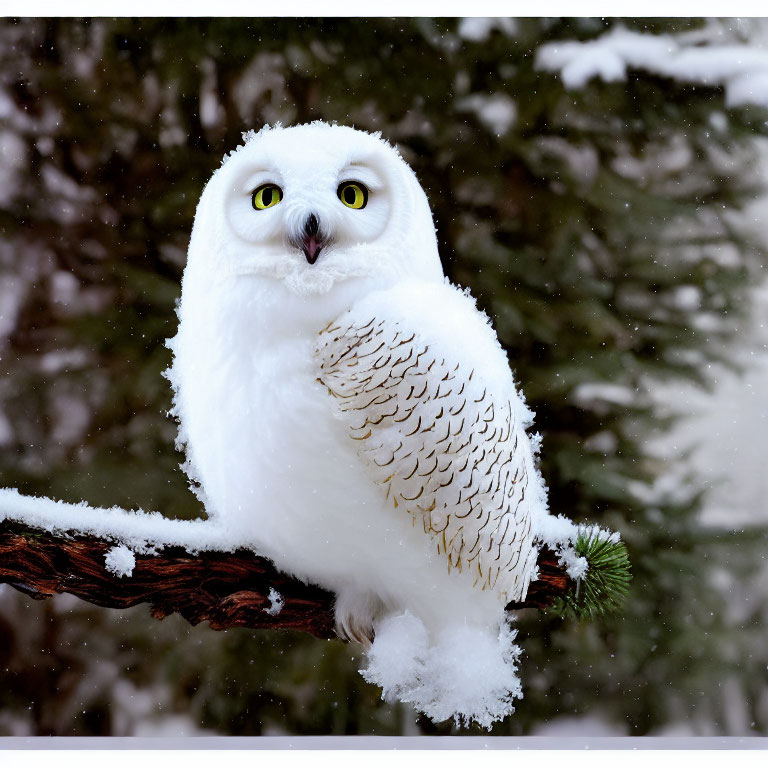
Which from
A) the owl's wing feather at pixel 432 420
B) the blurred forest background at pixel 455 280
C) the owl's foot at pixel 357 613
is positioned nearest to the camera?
the owl's wing feather at pixel 432 420

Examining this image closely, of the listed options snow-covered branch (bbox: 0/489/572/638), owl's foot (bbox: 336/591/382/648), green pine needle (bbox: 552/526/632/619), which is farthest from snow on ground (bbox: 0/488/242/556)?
green pine needle (bbox: 552/526/632/619)

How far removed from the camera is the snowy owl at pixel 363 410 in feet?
2.27

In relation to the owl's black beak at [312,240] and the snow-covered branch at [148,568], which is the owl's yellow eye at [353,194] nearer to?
the owl's black beak at [312,240]

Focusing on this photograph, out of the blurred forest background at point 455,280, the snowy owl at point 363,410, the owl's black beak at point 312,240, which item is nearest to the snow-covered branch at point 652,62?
the blurred forest background at point 455,280

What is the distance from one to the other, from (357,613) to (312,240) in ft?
1.20

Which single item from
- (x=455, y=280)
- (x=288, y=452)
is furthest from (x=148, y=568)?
(x=455, y=280)

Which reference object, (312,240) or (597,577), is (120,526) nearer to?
(312,240)

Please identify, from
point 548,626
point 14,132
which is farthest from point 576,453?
point 14,132

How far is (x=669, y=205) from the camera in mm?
1123

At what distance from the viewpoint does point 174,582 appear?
760 millimetres

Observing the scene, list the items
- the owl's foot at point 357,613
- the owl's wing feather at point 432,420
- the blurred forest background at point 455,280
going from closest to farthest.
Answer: the owl's wing feather at point 432,420, the owl's foot at point 357,613, the blurred forest background at point 455,280

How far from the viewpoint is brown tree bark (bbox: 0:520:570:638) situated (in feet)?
2.39

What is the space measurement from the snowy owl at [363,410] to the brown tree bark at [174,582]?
0.02 meters

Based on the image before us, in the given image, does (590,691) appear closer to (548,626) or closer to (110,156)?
(548,626)
